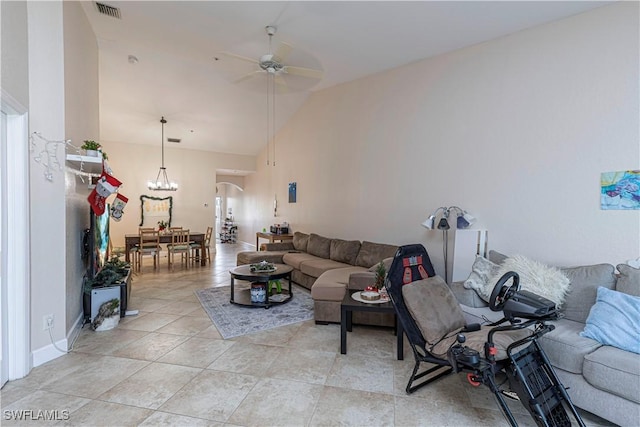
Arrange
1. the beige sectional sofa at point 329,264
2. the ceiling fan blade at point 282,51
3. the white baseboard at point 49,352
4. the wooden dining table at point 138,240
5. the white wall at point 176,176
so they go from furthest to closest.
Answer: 1. the white wall at point 176,176
2. the wooden dining table at point 138,240
3. the beige sectional sofa at point 329,264
4. the ceiling fan blade at point 282,51
5. the white baseboard at point 49,352

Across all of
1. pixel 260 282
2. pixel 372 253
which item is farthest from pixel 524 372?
pixel 260 282

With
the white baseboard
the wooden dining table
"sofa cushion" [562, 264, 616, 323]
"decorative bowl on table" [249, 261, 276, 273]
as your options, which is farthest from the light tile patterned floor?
the wooden dining table

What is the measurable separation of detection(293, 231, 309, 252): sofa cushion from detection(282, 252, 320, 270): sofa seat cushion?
20cm

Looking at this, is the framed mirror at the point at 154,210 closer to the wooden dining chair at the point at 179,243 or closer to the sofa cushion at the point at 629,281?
the wooden dining chair at the point at 179,243

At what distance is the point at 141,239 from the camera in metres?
6.77

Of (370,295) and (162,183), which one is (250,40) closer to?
(370,295)

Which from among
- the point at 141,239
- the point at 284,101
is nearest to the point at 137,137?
the point at 141,239

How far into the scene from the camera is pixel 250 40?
4.18 meters

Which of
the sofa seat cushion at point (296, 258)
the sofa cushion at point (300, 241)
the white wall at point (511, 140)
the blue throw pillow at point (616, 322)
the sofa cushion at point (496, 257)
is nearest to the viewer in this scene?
the blue throw pillow at point (616, 322)

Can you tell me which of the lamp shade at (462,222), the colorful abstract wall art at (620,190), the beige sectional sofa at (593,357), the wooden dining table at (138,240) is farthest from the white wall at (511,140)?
the wooden dining table at (138,240)

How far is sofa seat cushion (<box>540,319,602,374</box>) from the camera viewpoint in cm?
208

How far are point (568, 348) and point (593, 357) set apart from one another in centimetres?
15

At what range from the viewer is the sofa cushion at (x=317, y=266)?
5035 mm

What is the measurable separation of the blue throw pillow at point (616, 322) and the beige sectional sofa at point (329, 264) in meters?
1.82
